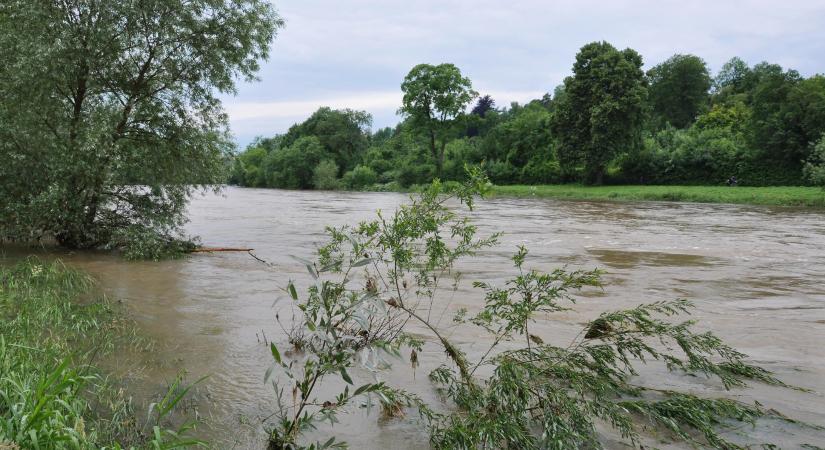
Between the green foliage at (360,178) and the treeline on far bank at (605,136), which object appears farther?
the green foliage at (360,178)

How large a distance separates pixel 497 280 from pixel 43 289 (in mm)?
8119

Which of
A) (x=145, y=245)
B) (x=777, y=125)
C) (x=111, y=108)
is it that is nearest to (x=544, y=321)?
(x=145, y=245)

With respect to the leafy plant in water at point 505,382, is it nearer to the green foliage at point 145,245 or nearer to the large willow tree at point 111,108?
the green foliage at point 145,245

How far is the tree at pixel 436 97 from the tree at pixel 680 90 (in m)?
24.7

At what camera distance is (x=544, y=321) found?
27.7 feet

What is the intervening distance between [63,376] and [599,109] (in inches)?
1918

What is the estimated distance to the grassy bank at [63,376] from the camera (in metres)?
3.25

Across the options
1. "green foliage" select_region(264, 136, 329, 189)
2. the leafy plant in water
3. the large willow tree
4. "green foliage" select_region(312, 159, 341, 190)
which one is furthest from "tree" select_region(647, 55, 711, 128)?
the leafy plant in water

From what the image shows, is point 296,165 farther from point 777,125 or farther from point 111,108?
point 111,108

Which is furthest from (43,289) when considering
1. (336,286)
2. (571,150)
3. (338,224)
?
(571,150)

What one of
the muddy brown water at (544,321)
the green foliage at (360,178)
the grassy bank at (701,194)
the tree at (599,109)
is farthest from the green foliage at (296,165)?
the muddy brown water at (544,321)

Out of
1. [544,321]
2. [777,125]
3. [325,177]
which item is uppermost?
[777,125]

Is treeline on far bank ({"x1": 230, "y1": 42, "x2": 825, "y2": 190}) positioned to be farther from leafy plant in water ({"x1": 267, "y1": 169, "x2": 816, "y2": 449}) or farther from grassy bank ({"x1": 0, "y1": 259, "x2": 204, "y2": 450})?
grassy bank ({"x1": 0, "y1": 259, "x2": 204, "y2": 450})

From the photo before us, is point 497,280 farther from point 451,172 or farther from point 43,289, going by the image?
point 451,172
